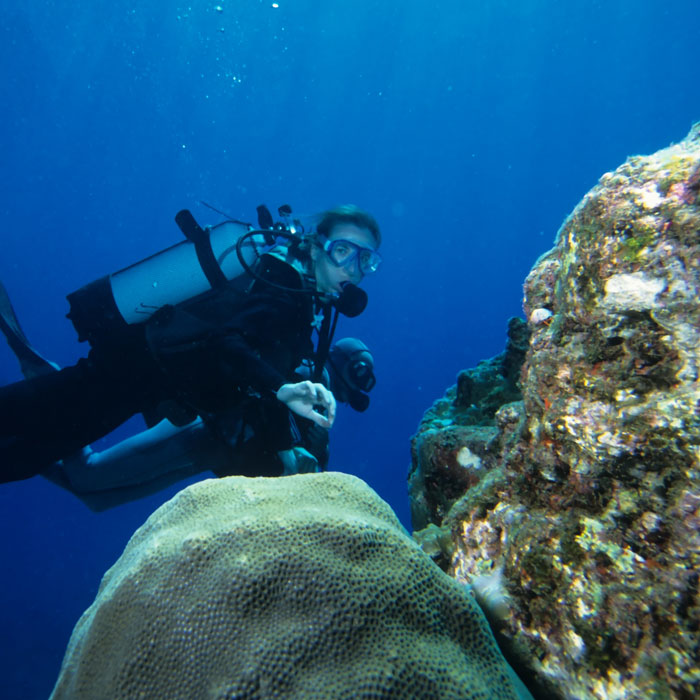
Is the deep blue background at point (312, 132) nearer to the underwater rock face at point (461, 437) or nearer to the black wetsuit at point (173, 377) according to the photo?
the black wetsuit at point (173, 377)

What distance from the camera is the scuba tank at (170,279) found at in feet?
14.3

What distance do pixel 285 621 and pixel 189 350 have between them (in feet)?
10.0

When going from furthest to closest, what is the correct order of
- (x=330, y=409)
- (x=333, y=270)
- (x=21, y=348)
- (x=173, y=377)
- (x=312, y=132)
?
(x=312, y=132) < (x=21, y=348) < (x=333, y=270) < (x=173, y=377) < (x=330, y=409)

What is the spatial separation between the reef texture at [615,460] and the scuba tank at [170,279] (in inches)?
135

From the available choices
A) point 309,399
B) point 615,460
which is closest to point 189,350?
point 309,399

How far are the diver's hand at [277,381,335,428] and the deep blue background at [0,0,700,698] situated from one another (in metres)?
33.6

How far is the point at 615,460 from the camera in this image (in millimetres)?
1230

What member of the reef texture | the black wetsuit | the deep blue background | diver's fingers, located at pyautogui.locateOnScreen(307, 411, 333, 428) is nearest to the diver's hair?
the black wetsuit

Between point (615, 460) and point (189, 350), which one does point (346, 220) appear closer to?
point (189, 350)

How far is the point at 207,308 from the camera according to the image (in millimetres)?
4340

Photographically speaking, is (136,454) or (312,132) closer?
(136,454)

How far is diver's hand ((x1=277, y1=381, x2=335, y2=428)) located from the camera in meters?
3.16

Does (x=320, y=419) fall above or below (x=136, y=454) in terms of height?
above

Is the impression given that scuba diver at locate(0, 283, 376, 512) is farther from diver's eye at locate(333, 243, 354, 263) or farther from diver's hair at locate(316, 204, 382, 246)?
diver's hair at locate(316, 204, 382, 246)
